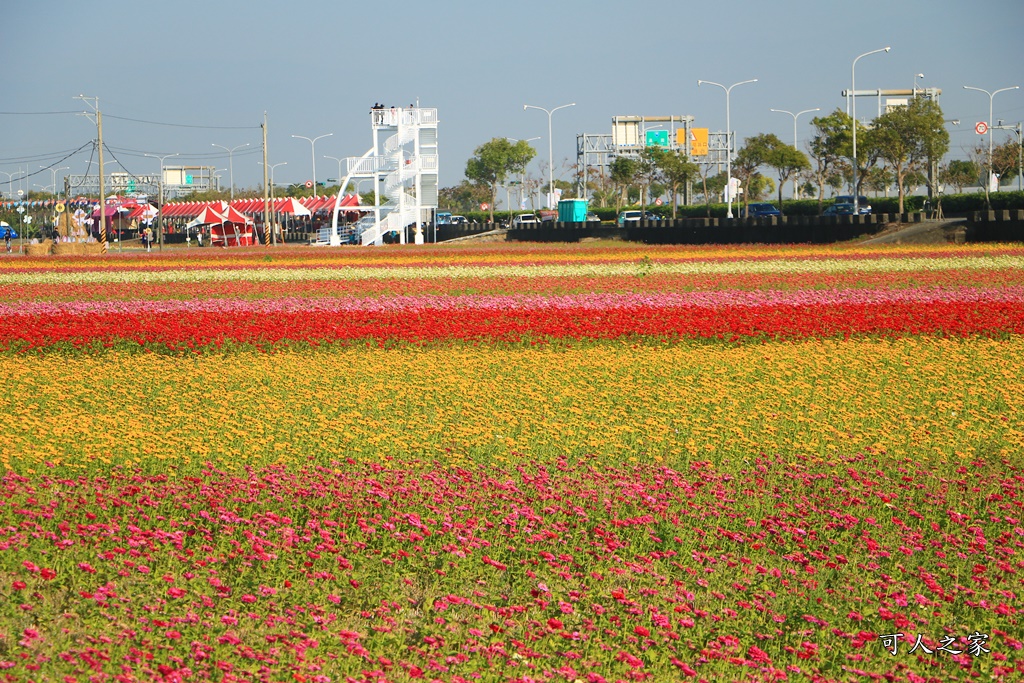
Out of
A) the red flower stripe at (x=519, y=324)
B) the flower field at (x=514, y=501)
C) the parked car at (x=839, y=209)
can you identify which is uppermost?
the parked car at (x=839, y=209)

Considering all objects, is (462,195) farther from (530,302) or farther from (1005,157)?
(530,302)

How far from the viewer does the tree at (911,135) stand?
55.5 m

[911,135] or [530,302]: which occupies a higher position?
[911,135]

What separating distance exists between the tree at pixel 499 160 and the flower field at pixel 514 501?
9411 cm

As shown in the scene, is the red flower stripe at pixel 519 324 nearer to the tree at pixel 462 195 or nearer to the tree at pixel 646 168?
the tree at pixel 646 168

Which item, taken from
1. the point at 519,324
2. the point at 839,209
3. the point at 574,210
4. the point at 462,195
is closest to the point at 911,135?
the point at 839,209

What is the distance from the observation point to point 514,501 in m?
Answer: 7.16

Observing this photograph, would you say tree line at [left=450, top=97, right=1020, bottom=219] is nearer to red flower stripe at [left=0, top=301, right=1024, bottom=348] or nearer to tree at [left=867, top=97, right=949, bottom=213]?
tree at [left=867, top=97, right=949, bottom=213]

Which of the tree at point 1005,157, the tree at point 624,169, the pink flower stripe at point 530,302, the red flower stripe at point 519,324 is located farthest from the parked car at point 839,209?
the red flower stripe at point 519,324

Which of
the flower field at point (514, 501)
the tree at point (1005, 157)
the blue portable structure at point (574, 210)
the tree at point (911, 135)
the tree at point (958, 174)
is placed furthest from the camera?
the tree at point (958, 174)

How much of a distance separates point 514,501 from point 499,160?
336 ft

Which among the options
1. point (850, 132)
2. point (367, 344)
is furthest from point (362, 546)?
point (850, 132)

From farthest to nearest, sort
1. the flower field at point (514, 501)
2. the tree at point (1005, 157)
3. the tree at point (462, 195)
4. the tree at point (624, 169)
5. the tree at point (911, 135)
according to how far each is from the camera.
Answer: the tree at point (462, 195)
the tree at point (624, 169)
the tree at point (1005, 157)
the tree at point (911, 135)
the flower field at point (514, 501)

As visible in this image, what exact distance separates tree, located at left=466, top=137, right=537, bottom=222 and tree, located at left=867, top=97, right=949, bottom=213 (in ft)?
177
